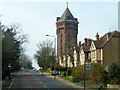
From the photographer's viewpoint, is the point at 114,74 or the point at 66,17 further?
the point at 66,17

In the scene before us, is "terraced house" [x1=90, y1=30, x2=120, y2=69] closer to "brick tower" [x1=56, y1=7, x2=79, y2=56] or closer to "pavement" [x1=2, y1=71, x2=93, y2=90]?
"pavement" [x1=2, y1=71, x2=93, y2=90]

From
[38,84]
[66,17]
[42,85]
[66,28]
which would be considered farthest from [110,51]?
[66,17]

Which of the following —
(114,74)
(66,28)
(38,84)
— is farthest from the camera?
(66,28)

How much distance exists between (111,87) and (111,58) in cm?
1635

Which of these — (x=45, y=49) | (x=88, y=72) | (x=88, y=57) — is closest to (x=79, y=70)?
(x=88, y=72)

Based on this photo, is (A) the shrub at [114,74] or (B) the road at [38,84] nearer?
(A) the shrub at [114,74]

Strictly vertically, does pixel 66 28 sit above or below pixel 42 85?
above

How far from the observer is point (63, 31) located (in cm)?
11325

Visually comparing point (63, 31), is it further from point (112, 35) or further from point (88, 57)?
point (112, 35)

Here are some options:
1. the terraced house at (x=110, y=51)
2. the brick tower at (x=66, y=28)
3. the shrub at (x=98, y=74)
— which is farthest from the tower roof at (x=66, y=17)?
the shrub at (x=98, y=74)

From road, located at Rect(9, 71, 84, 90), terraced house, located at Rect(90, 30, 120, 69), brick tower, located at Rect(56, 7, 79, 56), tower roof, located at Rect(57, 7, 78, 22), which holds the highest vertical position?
tower roof, located at Rect(57, 7, 78, 22)

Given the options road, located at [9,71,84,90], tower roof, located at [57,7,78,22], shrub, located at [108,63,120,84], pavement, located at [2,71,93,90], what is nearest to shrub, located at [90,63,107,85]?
shrub, located at [108,63,120,84]

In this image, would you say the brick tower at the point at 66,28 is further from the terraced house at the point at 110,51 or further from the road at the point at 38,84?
the terraced house at the point at 110,51

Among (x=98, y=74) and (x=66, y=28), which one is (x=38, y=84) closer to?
(x=98, y=74)
